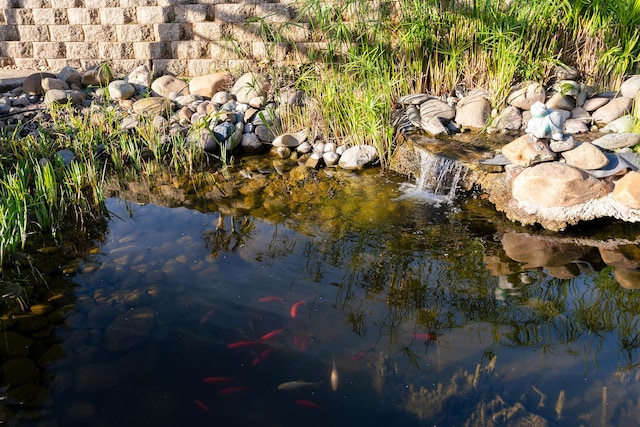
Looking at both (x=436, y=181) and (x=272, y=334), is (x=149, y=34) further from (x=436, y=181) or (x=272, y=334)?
(x=272, y=334)

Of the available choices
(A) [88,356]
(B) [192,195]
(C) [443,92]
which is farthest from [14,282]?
(C) [443,92]

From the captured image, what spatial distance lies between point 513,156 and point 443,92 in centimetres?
194

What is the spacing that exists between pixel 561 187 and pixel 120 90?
5498 mm

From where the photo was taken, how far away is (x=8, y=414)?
269 centimetres

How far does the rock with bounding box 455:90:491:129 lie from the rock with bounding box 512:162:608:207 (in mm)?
1563

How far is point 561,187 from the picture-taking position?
4328 millimetres

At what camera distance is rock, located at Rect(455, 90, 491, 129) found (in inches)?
233

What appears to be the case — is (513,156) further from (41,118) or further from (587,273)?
(41,118)

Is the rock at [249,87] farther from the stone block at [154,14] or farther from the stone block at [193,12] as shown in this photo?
the stone block at [154,14]

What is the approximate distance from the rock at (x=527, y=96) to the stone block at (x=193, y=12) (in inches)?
170

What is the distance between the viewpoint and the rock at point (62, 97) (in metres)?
7.00

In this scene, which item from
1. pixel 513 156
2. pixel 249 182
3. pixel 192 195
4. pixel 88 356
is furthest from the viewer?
pixel 249 182

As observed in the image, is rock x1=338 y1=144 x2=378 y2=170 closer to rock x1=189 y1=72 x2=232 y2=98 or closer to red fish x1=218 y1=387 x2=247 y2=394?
rock x1=189 y1=72 x2=232 y2=98

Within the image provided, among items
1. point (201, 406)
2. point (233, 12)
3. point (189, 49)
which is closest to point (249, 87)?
point (233, 12)
